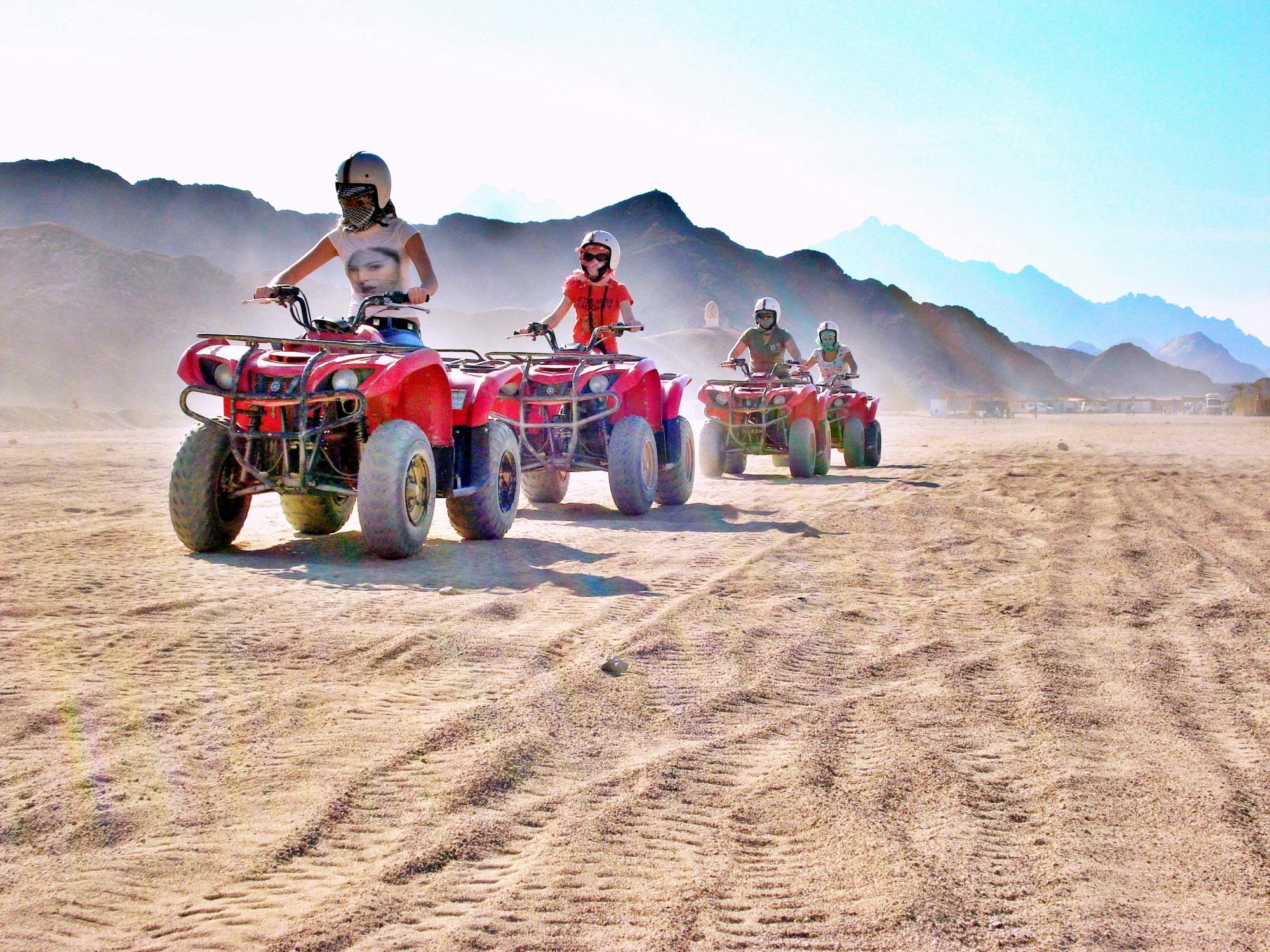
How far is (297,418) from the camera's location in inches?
248

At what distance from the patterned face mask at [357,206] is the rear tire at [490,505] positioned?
1567mm

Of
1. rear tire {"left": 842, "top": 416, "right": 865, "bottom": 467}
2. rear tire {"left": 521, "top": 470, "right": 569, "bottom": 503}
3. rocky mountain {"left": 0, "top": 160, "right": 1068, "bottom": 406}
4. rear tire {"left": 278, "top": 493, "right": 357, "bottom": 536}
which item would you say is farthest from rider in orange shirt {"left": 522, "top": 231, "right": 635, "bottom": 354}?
rocky mountain {"left": 0, "top": 160, "right": 1068, "bottom": 406}

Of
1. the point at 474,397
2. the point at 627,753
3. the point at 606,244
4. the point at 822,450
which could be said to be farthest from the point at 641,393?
the point at 627,753

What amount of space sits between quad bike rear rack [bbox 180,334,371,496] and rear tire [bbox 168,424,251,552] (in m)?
0.08

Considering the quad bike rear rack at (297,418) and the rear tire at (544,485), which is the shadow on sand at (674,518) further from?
the quad bike rear rack at (297,418)

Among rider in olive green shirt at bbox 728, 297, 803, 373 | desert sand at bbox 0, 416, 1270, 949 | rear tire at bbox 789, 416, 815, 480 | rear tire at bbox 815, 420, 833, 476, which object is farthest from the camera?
rider in olive green shirt at bbox 728, 297, 803, 373

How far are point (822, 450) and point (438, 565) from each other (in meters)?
8.85

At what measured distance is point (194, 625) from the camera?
14.5ft

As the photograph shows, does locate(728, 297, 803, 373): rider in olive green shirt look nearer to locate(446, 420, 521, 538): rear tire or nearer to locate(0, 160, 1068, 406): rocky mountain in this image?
locate(446, 420, 521, 538): rear tire

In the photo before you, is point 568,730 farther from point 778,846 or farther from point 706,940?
point 706,940

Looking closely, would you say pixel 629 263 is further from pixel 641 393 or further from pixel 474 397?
pixel 474 397

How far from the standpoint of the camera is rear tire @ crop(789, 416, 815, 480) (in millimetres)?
13414

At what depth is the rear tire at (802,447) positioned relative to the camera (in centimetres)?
1341

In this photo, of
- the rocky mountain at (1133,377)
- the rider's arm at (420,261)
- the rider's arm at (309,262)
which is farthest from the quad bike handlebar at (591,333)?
the rocky mountain at (1133,377)
